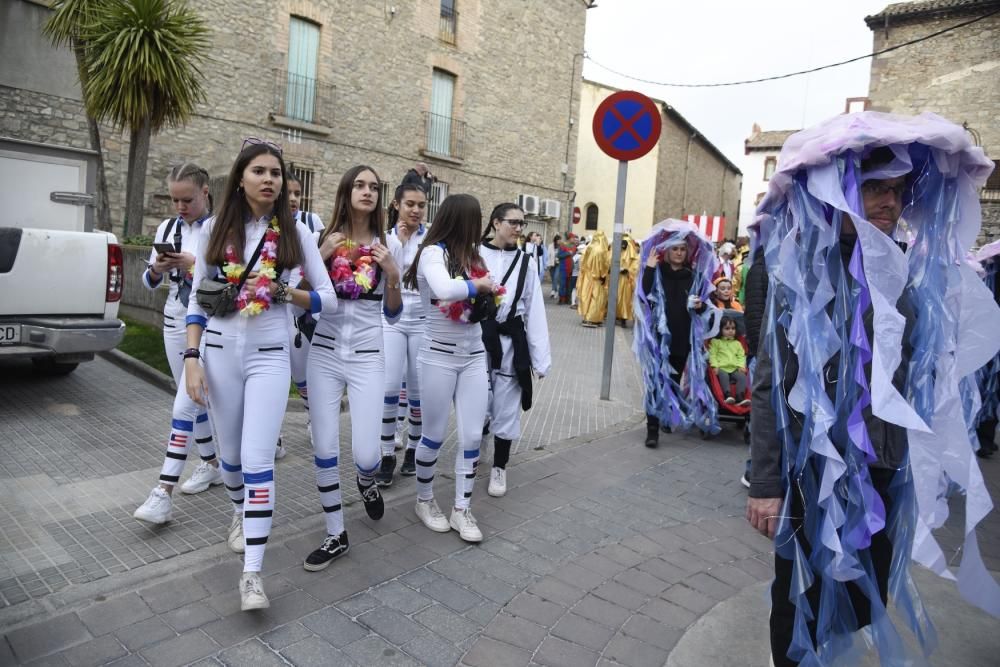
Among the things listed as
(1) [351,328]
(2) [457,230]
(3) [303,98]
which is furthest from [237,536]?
(3) [303,98]

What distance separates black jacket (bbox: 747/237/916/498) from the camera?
2324 millimetres

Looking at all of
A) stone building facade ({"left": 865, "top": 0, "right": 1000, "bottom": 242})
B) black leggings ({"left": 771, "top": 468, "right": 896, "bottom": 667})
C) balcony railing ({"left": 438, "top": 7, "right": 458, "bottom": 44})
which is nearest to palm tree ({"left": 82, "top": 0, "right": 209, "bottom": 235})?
balcony railing ({"left": 438, "top": 7, "right": 458, "bottom": 44})

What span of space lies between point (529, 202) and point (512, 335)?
2126cm

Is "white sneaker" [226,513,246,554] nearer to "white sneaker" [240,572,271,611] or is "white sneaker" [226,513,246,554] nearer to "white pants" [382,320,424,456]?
"white sneaker" [240,572,271,611]

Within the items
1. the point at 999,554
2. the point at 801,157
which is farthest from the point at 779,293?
the point at 999,554

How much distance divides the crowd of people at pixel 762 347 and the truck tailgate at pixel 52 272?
7.44ft

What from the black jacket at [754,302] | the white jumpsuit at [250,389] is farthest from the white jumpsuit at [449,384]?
the black jacket at [754,302]

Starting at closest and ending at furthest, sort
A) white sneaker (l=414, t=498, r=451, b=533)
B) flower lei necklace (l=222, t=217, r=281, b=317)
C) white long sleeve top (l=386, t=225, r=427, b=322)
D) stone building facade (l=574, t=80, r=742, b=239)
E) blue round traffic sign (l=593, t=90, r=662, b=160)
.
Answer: flower lei necklace (l=222, t=217, r=281, b=317)
white sneaker (l=414, t=498, r=451, b=533)
white long sleeve top (l=386, t=225, r=427, b=322)
blue round traffic sign (l=593, t=90, r=662, b=160)
stone building facade (l=574, t=80, r=742, b=239)

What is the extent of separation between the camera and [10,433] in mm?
5410

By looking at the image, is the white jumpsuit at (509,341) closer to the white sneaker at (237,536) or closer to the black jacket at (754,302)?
the black jacket at (754,302)

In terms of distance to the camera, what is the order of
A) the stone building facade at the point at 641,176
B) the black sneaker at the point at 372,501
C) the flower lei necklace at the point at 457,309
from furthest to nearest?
the stone building facade at the point at 641,176 → the flower lei necklace at the point at 457,309 → the black sneaker at the point at 372,501

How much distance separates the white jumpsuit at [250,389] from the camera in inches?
123

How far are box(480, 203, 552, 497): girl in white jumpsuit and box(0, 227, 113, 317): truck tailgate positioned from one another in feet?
11.9

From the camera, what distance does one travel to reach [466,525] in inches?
160
